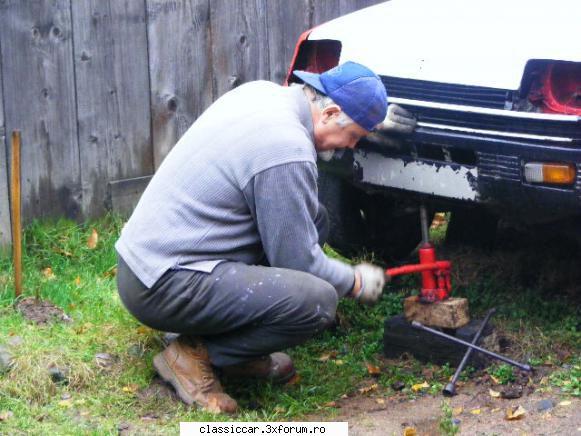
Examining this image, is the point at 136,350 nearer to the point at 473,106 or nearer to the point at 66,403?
the point at 66,403

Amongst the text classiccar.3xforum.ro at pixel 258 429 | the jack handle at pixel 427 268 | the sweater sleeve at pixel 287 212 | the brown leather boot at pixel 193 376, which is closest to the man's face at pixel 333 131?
the sweater sleeve at pixel 287 212

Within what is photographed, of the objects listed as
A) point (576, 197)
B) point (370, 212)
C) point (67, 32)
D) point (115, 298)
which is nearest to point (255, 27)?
point (67, 32)

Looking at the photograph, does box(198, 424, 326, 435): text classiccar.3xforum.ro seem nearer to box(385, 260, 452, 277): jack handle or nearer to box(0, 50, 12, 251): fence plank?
box(385, 260, 452, 277): jack handle

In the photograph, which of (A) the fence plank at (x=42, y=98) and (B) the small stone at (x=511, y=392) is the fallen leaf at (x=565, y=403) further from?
(A) the fence plank at (x=42, y=98)

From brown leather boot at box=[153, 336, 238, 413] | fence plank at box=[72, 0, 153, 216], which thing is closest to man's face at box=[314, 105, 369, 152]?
brown leather boot at box=[153, 336, 238, 413]

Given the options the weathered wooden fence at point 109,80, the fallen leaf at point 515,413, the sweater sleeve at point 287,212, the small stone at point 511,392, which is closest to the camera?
the sweater sleeve at point 287,212

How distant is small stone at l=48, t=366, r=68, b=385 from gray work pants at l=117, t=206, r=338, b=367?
44 cm

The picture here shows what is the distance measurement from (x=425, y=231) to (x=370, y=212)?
2.41 ft

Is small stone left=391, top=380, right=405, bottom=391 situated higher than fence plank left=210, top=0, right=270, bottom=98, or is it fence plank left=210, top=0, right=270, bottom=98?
fence plank left=210, top=0, right=270, bottom=98

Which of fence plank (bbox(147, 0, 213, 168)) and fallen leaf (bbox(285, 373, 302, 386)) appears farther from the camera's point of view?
fence plank (bbox(147, 0, 213, 168))

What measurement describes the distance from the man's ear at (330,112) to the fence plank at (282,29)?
2862 millimetres

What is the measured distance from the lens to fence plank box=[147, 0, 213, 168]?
6.16 meters

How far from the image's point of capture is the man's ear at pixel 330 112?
3.96 metres

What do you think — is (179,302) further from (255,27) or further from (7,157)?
(255,27)
